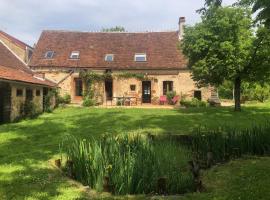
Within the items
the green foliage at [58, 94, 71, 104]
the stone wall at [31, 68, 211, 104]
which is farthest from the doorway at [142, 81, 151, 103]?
the green foliage at [58, 94, 71, 104]

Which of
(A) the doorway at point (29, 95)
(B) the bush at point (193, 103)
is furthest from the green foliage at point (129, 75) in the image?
(A) the doorway at point (29, 95)

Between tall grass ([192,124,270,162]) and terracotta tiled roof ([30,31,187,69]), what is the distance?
20132 millimetres

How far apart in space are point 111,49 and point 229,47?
47.1 feet

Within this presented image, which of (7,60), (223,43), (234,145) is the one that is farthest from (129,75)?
(234,145)

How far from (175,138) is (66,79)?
794 inches

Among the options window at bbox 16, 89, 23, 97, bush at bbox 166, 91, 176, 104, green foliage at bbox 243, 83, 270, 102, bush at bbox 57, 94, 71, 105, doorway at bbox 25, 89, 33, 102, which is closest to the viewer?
window at bbox 16, 89, 23, 97

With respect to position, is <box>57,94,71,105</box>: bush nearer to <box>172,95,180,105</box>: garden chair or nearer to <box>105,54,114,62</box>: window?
<box>105,54,114,62</box>: window

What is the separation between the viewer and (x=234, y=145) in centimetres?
860

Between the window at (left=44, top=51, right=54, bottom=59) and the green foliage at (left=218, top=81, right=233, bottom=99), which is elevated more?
the window at (left=44, top=51, right=54, bottom=59)

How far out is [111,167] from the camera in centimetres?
634

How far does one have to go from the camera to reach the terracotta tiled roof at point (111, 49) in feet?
95.8

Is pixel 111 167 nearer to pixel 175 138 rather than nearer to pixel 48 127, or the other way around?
pixel 175 138

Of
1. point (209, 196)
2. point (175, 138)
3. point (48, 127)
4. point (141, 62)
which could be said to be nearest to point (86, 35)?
point (141, 62)

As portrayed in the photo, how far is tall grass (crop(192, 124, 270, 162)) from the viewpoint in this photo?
335 inches
